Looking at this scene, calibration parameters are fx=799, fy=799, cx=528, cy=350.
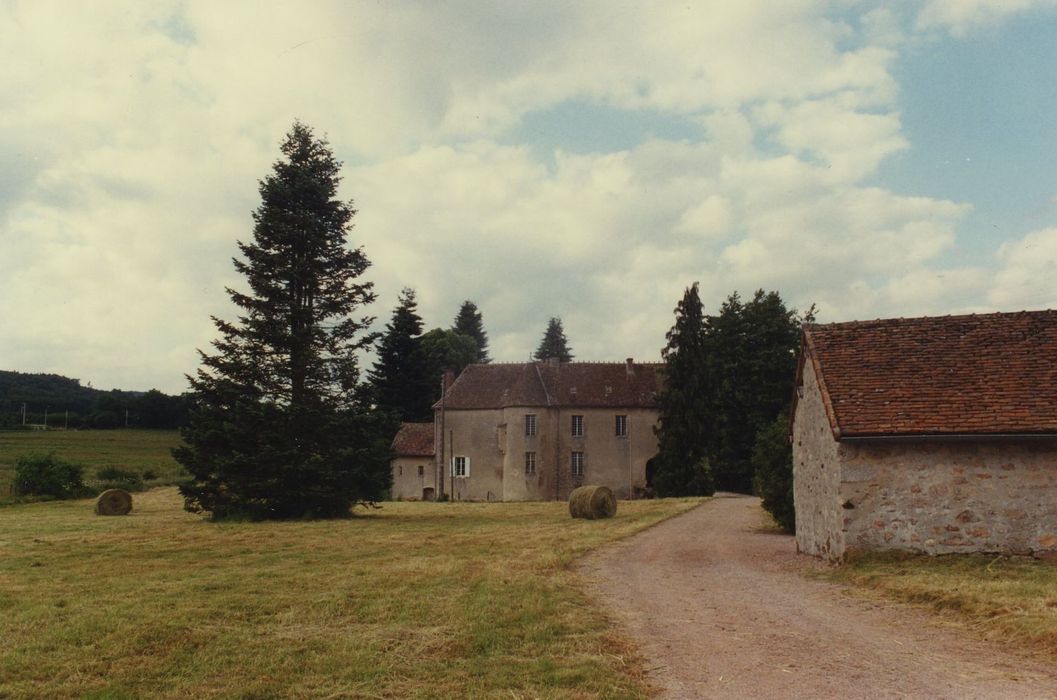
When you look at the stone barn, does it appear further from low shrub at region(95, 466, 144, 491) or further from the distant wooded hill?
the distant wooded hill

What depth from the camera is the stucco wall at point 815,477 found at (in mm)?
16359

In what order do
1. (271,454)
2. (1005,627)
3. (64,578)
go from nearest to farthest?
1. (1005,627)
2. (64,578)
3. (271,454)

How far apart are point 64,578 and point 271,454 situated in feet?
46.8

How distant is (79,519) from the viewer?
2850 cm

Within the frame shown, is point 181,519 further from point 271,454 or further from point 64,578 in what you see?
point 64,578

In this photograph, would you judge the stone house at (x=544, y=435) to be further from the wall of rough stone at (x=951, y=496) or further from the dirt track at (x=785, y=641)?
the wall of rough stone at (x=951, y=496)

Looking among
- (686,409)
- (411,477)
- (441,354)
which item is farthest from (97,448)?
(686,409)

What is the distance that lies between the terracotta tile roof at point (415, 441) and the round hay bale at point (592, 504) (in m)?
30.6

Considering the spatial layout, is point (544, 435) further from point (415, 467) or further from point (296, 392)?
point (296, 392)

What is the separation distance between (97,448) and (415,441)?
29132 millimetres

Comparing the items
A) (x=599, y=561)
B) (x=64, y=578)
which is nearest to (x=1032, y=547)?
(x=599, y=561)

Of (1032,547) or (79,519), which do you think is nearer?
(1032,547)

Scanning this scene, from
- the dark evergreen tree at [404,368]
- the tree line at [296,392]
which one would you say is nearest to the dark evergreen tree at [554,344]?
the dark evergreen tree at [404,368]

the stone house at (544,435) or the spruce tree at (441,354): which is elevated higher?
the spruce tree at (441,354)
